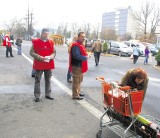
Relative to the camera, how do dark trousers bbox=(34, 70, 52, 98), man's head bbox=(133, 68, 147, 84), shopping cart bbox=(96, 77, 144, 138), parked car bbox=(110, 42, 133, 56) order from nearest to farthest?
shopping cart bbox=(96, 77, 144, 138), man's head bbox=(133, 68, 147, 84), dark trousers bbox=(34, 70, 52, 98), parked car bbox=(110, 42, 133, 56)

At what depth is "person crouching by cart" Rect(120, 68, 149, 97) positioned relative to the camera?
473 cm

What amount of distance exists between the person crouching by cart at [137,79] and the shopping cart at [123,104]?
38 centimetres

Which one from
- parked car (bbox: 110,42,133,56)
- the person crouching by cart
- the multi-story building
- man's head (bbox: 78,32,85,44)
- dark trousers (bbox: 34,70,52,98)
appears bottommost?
parked car (bbox: 110,42,133,56)

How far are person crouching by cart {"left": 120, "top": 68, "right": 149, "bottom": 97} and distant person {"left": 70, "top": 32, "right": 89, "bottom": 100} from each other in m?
2.62

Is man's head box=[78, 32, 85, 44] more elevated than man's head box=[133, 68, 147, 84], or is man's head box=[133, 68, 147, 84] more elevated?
man's head box=[78, 32, 85, 44]

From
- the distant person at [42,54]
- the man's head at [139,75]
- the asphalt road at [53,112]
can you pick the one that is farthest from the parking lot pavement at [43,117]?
the man's head at [139,75]

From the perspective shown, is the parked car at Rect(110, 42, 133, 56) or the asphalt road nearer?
the asphalt road

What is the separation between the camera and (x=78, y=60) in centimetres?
755

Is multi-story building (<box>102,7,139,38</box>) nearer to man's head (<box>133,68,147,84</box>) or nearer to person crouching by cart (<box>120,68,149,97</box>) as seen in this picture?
person crouching by cart (<box>120,68,149,97</box>)

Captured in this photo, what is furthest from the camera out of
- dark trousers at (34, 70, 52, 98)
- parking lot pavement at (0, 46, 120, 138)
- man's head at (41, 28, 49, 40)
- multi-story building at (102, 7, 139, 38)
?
multi-story building at (102, 7, 139, 38)

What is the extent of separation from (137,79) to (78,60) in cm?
299

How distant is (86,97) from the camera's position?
8.21 metres

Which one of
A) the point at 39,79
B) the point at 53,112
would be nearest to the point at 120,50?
the point at 39,79

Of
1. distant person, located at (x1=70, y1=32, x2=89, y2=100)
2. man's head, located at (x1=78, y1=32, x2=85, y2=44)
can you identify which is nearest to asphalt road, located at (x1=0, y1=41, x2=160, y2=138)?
distant person, located at (x1=70, y1=32, x2=89, y2=100)
